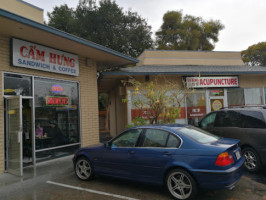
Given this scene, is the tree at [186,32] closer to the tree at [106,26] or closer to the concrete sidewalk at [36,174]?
the tree at [106,26]

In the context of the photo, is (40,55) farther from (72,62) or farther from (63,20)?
(63,20)

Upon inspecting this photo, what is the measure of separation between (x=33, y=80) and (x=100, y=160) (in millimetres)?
3943

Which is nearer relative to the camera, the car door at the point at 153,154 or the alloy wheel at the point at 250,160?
the car door at the point at 153,154

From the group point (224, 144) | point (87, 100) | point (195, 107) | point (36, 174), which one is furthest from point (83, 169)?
point (195, 107)

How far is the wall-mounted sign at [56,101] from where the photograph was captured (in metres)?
7.95

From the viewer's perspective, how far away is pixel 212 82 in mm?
12273

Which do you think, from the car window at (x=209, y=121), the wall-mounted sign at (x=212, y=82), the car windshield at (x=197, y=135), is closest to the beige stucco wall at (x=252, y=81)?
the wall-mounted sign at (x=212, y=82)

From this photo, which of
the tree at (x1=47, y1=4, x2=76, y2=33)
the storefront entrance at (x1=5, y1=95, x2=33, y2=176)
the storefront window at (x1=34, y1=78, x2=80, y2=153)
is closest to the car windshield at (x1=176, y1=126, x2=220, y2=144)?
the storefront entrance at (x1=5, y1=95, x2=33, y2=176)

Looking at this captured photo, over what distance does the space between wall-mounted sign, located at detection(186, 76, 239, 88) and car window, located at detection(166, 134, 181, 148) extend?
7.93m

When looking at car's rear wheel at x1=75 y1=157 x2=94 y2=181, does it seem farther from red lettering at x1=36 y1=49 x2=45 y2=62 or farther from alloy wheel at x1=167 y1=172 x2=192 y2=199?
red lettering at x1=36 y1=49 x2=45 y2=62

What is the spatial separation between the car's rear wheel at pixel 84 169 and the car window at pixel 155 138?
164 cm

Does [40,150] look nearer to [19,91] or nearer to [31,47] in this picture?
[19,91]

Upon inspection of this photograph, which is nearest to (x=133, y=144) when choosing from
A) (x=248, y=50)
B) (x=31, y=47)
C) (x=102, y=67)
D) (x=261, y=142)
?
(x=261, y=142)

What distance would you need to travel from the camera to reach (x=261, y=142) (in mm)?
5715
